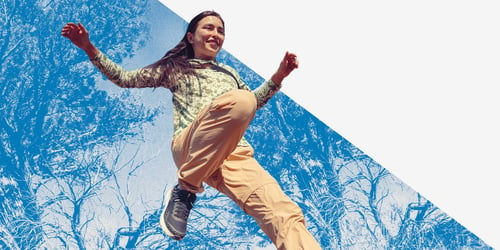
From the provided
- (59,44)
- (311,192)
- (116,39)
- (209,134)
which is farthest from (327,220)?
(209,134)

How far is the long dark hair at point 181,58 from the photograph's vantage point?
317cm

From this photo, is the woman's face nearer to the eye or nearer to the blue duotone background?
the eye

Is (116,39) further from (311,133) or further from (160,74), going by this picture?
(160,74)

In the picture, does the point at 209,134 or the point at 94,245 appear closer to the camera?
the point at 209,134

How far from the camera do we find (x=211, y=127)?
→ 8.62ft

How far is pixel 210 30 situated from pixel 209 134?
2.40 feet

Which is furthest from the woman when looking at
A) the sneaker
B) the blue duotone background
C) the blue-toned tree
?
the blue-toned tree

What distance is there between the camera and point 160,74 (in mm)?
3178

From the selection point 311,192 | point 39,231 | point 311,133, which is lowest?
point 39,231

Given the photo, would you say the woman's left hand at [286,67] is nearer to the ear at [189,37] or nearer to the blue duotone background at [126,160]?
the ear at [189,37]

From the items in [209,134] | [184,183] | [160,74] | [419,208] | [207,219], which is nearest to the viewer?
[209,134]

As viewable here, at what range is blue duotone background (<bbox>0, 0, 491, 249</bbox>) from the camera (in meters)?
5.71

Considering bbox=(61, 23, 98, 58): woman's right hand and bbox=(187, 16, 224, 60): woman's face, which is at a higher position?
bbox=(187, 16, 224, 60): woman's face

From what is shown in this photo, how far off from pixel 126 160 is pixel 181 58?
115 inches
